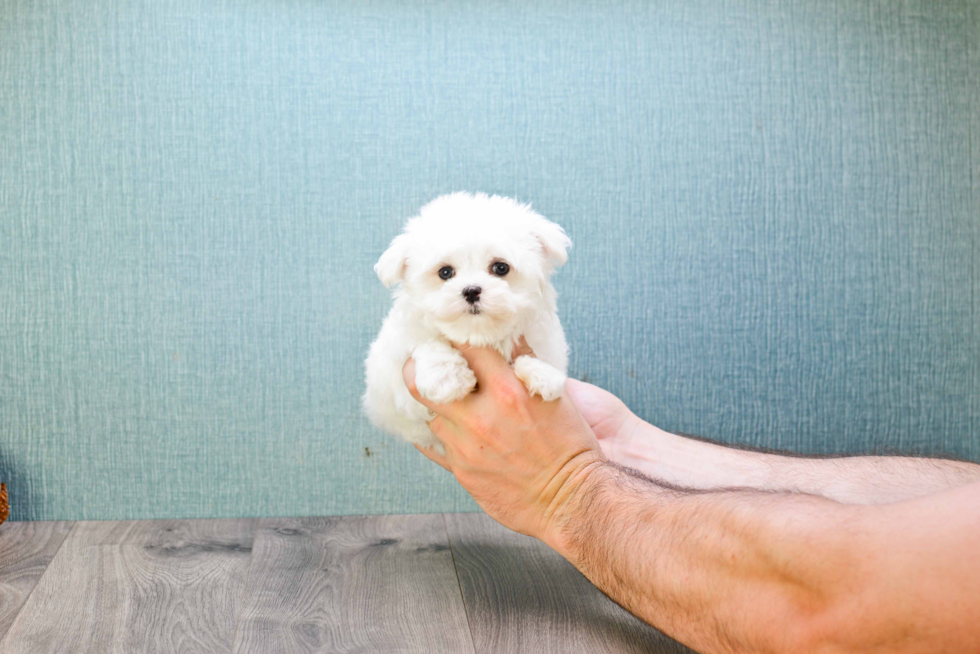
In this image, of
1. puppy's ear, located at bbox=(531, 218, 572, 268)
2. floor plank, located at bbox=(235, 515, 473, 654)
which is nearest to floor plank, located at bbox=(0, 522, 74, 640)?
floor plank, located at bbox=(235, 515, 473, 654)

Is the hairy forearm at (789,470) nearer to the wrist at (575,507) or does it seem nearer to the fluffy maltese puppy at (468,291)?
the wrist at (575,507)

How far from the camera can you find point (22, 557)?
55.5 inches

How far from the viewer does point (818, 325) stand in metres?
1.75

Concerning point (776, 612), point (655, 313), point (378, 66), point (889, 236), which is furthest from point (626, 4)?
point (776, 612)

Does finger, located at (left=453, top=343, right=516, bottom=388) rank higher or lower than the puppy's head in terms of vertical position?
lower

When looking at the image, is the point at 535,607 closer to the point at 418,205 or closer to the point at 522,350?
the point at 522,350

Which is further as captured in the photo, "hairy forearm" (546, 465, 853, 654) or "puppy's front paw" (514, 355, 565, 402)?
"puppy's front paw" (514, 355, 565, 402)

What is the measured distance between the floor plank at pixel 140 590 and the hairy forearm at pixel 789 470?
2.76ft

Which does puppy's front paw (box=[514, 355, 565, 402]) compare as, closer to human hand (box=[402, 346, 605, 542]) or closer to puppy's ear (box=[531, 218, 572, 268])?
human hand (box=[402, 346, 605, 542])

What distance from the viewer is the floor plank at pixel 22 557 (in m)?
1.21

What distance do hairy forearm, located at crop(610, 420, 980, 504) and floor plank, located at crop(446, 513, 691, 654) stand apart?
28cm

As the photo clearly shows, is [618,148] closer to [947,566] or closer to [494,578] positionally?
[494,578]

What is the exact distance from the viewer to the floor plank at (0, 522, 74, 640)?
1213 mm

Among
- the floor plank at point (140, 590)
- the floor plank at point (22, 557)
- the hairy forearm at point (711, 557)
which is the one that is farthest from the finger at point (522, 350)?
the floor plank at point (22, 557)
